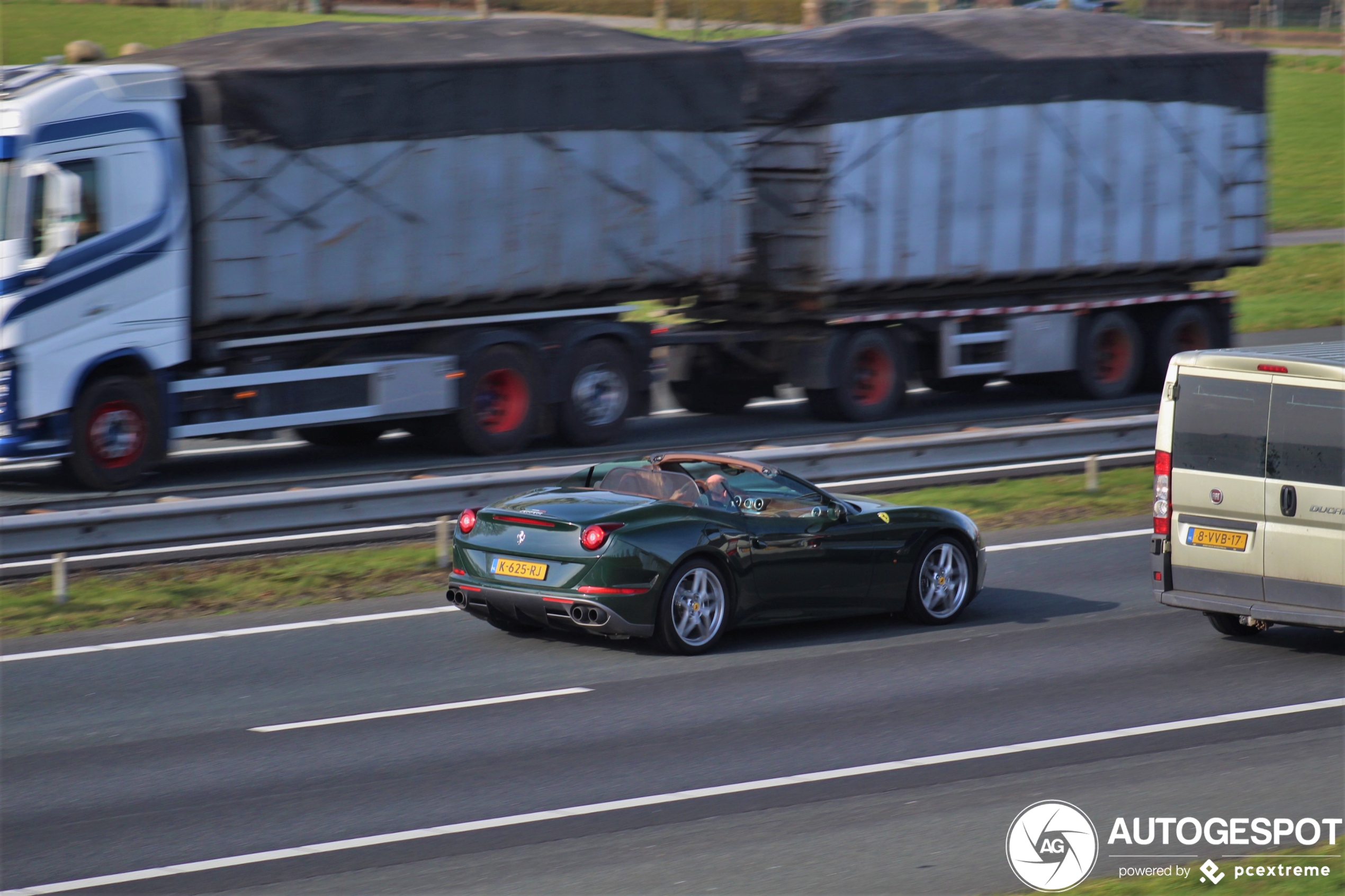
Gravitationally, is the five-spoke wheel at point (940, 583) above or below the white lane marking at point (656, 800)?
above

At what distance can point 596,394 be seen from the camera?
18797mm

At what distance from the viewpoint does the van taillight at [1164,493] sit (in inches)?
401

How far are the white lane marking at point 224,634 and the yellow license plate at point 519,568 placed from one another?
59.0 inches

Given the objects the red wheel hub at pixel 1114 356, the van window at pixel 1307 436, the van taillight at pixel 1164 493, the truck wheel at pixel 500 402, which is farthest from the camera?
the red wheel hub at pixel 1114 356

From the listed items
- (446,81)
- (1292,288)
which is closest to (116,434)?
(446,81)

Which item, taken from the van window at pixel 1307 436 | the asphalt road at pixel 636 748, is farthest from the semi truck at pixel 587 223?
the van window at pixel 1307 436

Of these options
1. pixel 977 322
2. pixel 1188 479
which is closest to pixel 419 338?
pixel 977 322

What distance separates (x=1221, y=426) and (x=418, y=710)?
5.08m

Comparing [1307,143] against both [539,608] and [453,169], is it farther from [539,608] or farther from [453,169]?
[539,608]

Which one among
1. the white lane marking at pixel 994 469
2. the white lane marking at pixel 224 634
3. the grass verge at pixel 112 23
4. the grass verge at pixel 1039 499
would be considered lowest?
the white lane marking at pixel 224 634

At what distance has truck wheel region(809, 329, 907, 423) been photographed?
67.6ft

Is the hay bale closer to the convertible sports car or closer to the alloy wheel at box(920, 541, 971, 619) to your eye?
the convertible sports car

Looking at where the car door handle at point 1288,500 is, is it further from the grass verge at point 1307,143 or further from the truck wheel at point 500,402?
the grass verge at point 1307,143

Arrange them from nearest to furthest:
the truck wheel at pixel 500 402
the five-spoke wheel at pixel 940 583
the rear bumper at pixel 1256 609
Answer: the rear bumper at pixel 1256 609 < the five-spoke wheel at pixel 940 583 < the truck wheel at pixel 500 402
